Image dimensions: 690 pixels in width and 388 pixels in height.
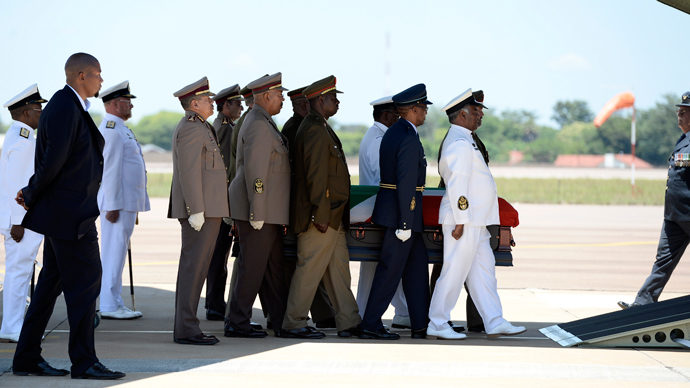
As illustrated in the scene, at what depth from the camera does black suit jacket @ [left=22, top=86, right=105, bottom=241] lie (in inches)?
185

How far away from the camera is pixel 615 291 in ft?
30.3

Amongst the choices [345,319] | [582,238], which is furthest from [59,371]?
[582,238]

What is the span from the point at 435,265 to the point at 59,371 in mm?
3426

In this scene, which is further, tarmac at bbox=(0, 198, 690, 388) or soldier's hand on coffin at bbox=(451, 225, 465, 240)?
soldier's hand on coffin at bbox=(451, 225, 465, 240)

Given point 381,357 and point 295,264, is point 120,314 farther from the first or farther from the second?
point 381,357

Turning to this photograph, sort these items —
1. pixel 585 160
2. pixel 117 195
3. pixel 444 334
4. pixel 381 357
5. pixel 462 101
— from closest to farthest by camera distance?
pixel 381 357
pixel 444 334
pixel 462 101
pixel 117 195
pixel 585 160

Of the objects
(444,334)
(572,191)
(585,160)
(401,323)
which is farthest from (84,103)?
(585,160)

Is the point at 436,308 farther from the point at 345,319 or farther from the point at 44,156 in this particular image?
the point at 44,156

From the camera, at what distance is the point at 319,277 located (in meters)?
6.36

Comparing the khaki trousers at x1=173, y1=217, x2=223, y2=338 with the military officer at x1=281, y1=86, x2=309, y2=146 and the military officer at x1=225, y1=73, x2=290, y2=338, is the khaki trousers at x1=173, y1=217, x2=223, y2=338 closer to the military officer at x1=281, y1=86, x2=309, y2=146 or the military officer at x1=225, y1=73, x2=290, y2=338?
the military officer at x1=225, y1=73, x2=290, y2=338

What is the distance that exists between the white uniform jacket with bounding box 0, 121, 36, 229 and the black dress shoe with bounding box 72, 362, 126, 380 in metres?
1.76

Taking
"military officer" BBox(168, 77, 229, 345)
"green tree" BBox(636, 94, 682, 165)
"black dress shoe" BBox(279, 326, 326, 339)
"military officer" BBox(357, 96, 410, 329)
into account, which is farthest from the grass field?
"green tree" BBox(636, 94, 682, 165)

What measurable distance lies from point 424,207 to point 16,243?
3.29 meters

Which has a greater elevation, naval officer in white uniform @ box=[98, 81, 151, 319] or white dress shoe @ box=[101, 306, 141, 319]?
naval officer in white uniform @ box=[98, 81, 151, 319]
